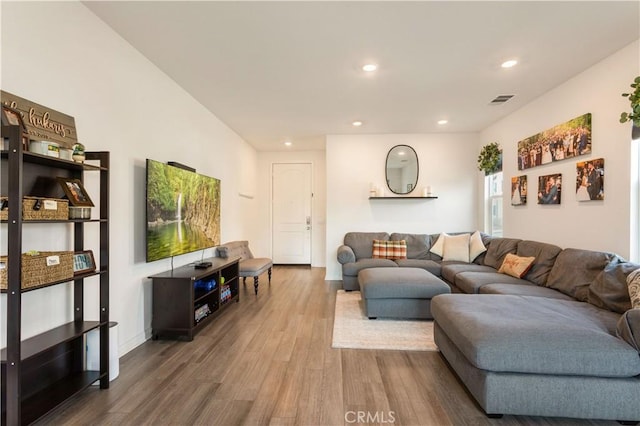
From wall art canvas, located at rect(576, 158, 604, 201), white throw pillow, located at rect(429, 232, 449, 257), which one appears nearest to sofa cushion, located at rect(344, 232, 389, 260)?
white throw pillow, located at rect(429, 232, 449, 257)

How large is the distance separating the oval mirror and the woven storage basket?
15.3 ft

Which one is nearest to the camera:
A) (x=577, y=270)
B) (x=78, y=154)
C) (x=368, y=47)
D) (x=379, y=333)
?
(x=78, y=154)

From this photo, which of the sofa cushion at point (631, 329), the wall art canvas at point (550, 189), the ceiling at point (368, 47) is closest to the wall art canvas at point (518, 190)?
the wall art canvas at point (550, 189)

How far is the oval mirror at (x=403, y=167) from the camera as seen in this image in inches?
214

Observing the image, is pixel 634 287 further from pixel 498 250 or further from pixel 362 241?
pixel 362 241

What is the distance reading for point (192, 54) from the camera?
106 inches

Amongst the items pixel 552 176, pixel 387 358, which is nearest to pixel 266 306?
pixel 387 358

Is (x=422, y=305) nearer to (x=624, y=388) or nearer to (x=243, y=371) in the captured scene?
(x=624, y=388)

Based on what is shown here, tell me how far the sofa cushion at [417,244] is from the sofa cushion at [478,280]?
1264 mm

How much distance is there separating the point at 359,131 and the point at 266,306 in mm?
3246

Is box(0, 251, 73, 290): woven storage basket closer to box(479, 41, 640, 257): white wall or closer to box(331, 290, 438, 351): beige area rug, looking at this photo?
box(331, 290, 438, 351): beige area rug

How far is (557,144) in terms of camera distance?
11.2 ft

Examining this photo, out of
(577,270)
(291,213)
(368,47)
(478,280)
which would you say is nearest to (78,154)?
(368,47)

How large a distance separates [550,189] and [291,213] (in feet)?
15.5
